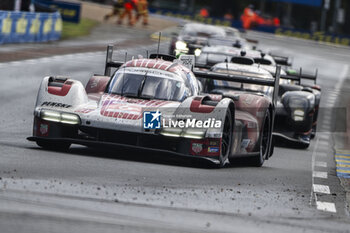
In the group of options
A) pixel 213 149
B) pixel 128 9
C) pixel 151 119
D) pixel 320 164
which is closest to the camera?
pixel 151 119

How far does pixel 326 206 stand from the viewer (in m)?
8.58

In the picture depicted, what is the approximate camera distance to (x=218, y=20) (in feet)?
229

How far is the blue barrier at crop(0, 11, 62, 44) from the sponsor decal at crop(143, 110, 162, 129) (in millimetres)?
24307

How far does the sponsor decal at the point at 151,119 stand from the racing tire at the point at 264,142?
92.5 inches

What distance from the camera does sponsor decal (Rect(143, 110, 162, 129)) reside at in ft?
34.2

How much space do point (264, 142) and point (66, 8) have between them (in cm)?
4025

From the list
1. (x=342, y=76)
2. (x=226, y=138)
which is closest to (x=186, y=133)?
(x=226, y=138)

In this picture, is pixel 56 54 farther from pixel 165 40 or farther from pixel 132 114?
pixel 132 114

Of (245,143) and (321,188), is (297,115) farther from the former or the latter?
(321,188)

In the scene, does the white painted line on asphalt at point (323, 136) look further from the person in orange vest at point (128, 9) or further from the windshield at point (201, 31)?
the person in orange vest at point (128, 9)

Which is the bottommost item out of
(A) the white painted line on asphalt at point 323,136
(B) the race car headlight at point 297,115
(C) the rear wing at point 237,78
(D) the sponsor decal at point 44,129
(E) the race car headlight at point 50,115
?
(A) the white painted line on asphalt at point 323,136

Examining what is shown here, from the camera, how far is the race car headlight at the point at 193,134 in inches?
412

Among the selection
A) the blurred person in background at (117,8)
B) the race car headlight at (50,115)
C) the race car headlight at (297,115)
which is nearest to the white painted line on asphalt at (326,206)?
the race car headlight at (50,115)

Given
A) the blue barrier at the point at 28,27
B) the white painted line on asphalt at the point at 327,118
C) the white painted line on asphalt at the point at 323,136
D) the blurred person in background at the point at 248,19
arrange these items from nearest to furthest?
the white painted line on asphalt at the point at 323,136, the white painted line on asphalt at the point at 327,118, the blue barrier at the point at 28,27, the blurred person in background at the point at 248,19
